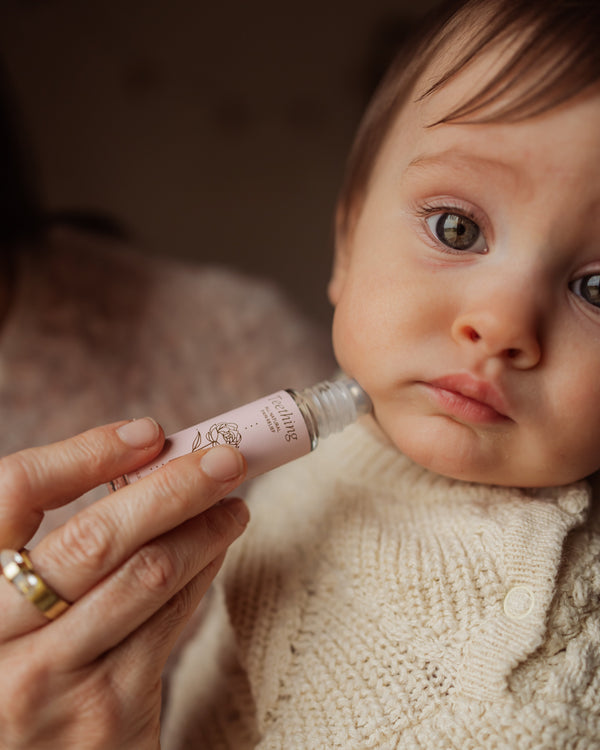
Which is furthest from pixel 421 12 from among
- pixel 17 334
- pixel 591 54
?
pixel 17 334

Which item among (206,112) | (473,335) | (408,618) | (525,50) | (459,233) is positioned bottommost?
(408,618)

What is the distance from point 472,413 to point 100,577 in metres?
0.38

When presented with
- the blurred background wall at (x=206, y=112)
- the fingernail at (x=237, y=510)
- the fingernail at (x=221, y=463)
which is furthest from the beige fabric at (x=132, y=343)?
the fingernail at (x=221, y=463)

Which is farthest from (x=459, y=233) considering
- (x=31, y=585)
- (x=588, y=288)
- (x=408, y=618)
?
(x=31, y=585)

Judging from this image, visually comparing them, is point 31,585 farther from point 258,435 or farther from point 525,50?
point 525,50

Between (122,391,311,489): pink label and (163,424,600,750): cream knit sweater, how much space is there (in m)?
0.19

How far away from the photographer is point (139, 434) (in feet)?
1.99

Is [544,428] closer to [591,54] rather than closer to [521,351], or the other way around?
[521,351]

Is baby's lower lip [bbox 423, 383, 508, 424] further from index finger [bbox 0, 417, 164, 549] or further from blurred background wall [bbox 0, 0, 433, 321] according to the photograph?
blurred background wall [bbox 0, 0, 433, 321]

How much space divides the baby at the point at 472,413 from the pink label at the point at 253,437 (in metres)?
0.11

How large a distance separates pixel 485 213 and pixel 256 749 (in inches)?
24.3

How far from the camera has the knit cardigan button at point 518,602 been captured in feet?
1.99

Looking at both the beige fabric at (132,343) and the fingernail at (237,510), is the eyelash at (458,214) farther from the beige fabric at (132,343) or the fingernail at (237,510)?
the beige fabric at (132,343)

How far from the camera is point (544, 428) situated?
0.61 m
